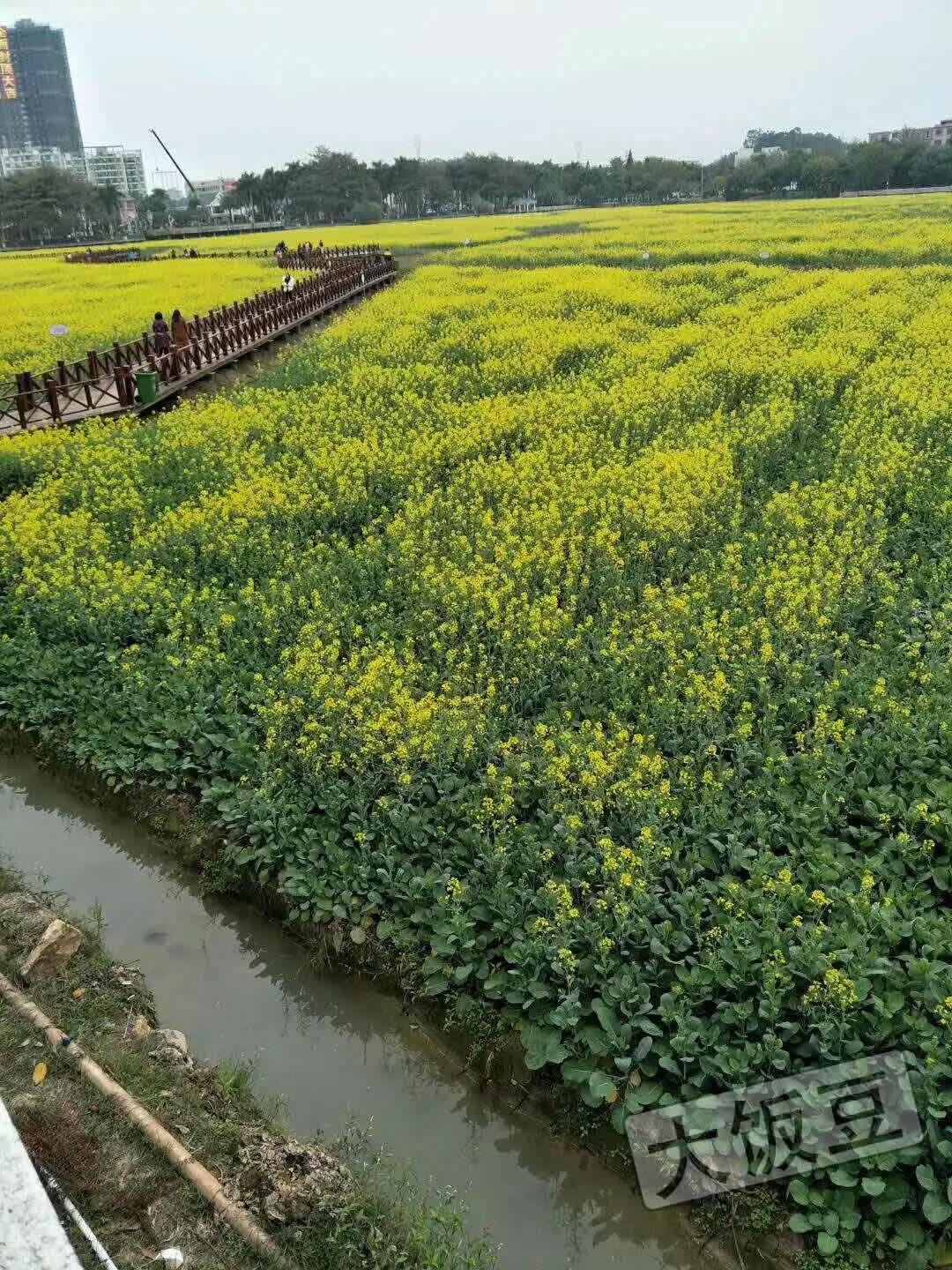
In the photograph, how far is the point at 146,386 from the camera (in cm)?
1755

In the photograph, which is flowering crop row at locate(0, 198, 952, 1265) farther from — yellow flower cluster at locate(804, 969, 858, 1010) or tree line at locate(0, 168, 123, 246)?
tree line at locate(0, 168, 123, 246)

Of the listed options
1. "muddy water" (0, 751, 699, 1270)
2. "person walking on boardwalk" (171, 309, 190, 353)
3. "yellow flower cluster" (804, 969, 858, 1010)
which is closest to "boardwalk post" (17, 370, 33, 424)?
"person walking on boardwalk" (171, 309, 190, 353)

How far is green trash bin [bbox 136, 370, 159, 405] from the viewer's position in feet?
57.4

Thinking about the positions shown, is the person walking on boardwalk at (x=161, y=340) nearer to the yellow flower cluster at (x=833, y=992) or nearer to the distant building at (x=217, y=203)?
the yellow flower cluster at (x=833, y=992)

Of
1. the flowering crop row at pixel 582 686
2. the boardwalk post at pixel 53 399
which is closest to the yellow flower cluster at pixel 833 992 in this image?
the flowering crop row at pixel 582 686

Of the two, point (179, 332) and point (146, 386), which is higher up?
point (179, 332)

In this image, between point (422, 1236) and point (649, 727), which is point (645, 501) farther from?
point (422, 1236)

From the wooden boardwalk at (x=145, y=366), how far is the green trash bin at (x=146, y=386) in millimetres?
97

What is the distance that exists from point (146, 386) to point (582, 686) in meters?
13.4

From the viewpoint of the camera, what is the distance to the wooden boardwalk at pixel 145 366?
16641 mm

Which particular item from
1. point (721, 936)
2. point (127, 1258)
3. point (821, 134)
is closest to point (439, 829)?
point (721, 936)

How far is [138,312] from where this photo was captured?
27.2 m

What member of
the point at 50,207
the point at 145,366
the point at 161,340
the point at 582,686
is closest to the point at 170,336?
the point at 161,340

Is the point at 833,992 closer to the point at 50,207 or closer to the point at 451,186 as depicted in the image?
the point at 50,207
